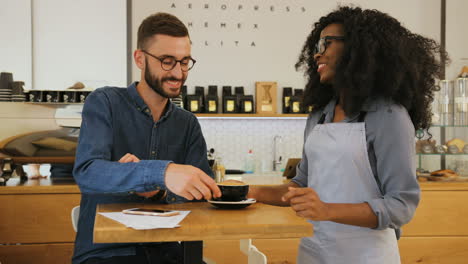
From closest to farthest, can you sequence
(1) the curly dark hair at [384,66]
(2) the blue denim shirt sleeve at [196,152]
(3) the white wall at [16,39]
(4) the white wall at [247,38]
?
(1) the curly dark hair at [384,66], (2) the blue denim shirt sleeve at [196,152], (3) the white wall at [16,39], (4) the white wall at [247,38]

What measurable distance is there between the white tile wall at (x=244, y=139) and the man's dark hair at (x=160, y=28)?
2.76 meters

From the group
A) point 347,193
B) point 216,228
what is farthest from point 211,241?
point 216,228

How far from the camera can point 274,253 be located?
135 inches

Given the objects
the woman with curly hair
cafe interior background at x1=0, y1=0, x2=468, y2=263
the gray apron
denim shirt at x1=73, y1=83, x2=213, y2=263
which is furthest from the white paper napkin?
cafe interior background at x1=0, y1=0, x2=468, y2=263

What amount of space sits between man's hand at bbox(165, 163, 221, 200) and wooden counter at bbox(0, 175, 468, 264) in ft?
6.81

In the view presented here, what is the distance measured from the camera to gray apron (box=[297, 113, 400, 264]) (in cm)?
168

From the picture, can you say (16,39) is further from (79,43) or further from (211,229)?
(211,229)

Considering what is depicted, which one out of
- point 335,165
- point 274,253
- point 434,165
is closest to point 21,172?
point 274,253

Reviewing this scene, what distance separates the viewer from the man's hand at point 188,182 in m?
1.27

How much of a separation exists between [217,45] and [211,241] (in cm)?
196

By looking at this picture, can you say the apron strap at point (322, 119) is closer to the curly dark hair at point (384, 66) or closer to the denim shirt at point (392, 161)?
the curly dark hair at point (384, 66)

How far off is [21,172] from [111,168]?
7.62ft

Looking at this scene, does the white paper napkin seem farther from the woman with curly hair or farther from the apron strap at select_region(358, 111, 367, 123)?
the apron strap at select_region(358, 111, 367, 123)

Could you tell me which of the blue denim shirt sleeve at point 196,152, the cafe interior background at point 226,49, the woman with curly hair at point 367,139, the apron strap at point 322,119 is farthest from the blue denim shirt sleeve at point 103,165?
the cafe interior background at point 226,49
